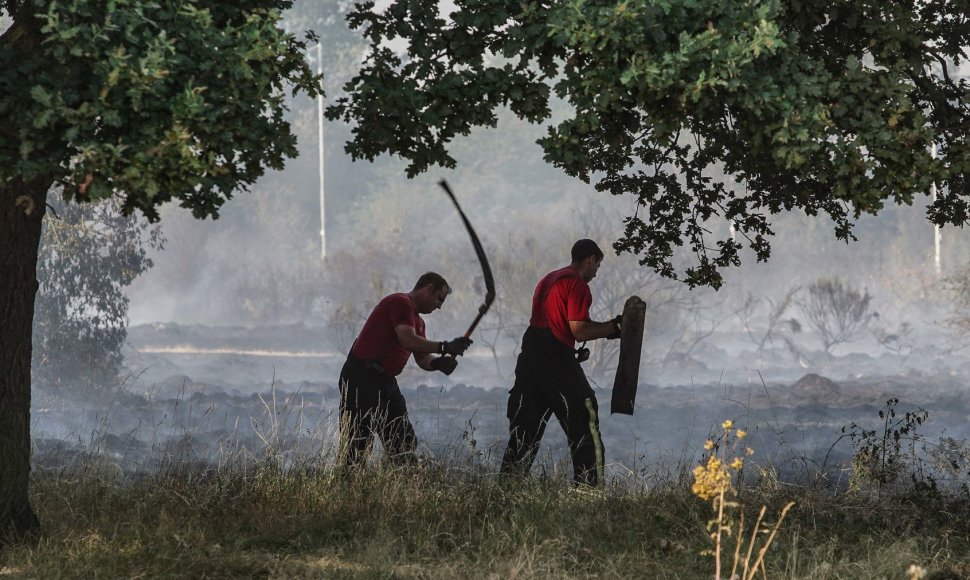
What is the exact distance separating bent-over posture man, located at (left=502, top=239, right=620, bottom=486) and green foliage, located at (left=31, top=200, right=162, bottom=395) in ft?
44.9

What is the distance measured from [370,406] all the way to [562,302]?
169 cm

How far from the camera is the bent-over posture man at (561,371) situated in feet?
27.9

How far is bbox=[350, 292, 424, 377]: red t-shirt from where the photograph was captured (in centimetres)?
877

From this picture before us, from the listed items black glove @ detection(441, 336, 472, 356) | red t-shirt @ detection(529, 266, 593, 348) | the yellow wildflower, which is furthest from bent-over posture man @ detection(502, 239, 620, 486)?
the yellow wildflower

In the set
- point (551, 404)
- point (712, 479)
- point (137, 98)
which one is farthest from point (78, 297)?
point (712, 479)

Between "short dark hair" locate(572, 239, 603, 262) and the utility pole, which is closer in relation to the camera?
"short dark hair" locate(572, 239, 603, 262)

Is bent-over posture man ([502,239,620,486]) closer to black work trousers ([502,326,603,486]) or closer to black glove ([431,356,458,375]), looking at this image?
black work trousers ([502,326,603,486])

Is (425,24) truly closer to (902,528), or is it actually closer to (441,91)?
(441,91)

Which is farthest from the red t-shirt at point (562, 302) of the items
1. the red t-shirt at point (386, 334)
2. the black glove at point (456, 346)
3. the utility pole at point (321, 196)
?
the utility pole at point (321, 196)

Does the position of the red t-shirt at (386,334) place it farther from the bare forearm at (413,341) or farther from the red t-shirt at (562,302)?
the red t-shirt at (562,302)

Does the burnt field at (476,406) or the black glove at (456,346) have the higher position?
the black glove at (456,346)

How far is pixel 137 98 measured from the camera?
5.02 meters

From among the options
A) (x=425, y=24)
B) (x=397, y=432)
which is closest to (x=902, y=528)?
(x=397, y=432)

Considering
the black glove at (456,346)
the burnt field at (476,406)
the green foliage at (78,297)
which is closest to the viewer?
the black glove at (456,346)
